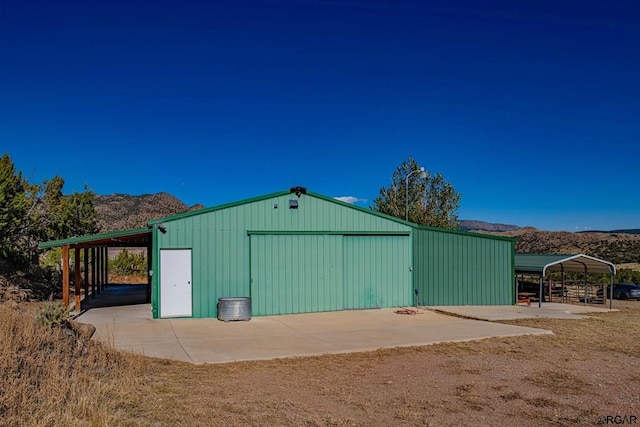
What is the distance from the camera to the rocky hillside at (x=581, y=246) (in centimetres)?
5644

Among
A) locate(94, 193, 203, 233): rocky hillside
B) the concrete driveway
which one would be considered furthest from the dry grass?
locate(94, 193, 203, 233): rocky hillside

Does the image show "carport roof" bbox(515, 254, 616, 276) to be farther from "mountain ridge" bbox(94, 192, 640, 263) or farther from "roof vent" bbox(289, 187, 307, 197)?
"mountain ridge" bbox(94, 192, 640, 263)

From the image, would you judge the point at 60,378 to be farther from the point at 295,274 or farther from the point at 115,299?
the point at 115,299

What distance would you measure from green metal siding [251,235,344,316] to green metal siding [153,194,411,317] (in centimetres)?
31

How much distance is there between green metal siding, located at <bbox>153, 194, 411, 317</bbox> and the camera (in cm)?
1528

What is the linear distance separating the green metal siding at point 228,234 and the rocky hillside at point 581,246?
4497cm

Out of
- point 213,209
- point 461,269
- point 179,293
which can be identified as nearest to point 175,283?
point 179,293

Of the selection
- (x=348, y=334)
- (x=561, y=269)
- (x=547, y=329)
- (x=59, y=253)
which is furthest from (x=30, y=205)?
(x=561, y=269)

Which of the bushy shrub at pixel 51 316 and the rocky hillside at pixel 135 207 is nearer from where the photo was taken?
the bushy shrub at pixel 51 316

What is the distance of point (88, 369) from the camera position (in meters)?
7.56

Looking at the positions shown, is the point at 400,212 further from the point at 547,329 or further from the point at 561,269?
the point at 547,329

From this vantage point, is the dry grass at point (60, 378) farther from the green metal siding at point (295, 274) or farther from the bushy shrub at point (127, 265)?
the bushy shrub at point (127, 265)

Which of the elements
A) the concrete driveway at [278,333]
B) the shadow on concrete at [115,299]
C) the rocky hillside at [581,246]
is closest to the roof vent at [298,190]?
the concrete driveway at [278,333]

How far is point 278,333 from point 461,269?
28.8ft
